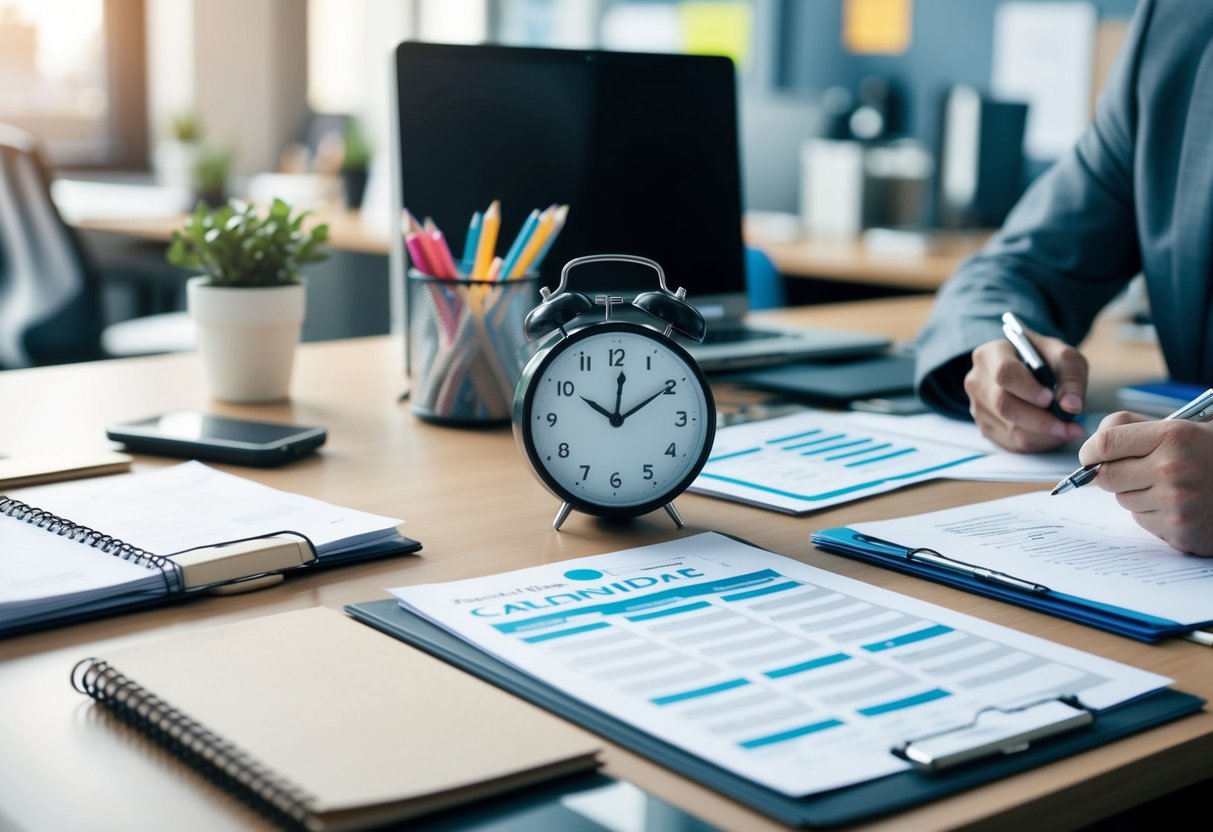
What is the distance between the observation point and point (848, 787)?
22.6 inches

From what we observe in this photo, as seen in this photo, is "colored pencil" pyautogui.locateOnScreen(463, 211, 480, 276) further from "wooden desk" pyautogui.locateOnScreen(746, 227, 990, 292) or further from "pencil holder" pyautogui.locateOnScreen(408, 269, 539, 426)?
"wooden desk" pyautogui.locateOnScreen(746, 227, 990, 292)

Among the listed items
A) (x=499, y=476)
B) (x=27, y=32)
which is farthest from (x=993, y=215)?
(x=27, y=32)

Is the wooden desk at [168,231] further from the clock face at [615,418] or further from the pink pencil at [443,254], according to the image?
the clock face at [615,418]

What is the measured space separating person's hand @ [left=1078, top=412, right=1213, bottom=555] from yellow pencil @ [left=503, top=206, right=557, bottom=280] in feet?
1.83

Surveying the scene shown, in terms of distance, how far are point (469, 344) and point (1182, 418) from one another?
626 millimetres

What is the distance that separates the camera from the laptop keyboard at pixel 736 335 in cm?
163

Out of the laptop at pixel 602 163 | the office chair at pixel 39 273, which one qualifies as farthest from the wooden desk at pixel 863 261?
the office chair at pixel 39 273

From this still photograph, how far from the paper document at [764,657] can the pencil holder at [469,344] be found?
16.9 inches

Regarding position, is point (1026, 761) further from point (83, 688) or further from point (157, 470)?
point (157, 470)

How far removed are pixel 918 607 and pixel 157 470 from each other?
2.07 ft

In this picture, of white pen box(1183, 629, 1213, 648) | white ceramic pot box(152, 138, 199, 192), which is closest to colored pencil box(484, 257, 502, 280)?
white pen box(1183, 629, 1213, 648)

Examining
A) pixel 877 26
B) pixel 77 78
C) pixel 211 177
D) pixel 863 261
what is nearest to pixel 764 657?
pixel 863 261

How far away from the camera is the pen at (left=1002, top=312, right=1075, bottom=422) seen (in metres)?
1.18

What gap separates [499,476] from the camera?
3.67 feet
